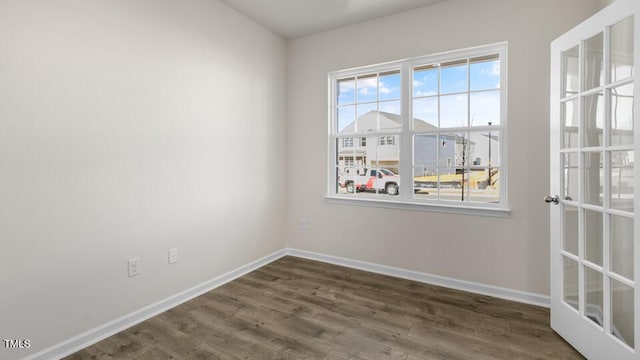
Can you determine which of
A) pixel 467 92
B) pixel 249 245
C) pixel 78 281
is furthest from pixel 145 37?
pixel 467 92

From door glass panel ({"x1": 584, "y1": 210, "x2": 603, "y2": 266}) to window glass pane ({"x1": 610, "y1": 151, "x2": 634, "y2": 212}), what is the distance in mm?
160

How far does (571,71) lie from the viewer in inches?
78.5

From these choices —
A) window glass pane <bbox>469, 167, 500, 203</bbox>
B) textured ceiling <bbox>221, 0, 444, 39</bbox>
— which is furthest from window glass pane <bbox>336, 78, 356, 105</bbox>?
window glass pane <bbox>469, 167, 500, 203</bbox>

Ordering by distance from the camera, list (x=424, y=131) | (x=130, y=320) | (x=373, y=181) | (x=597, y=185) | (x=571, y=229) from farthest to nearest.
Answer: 1. (x=373, y=181)
2. (x=424, y=131)
3. (x=130, y=320)
4. (x=571, y=229)
5. (x=597, y=185)

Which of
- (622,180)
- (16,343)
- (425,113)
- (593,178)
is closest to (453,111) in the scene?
(425,113)

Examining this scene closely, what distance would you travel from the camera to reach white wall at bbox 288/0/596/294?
2.50 metres

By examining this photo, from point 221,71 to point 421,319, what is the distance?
9.09 ft

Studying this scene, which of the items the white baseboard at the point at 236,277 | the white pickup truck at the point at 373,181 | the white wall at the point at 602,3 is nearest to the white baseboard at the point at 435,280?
the white baseboard at the point at 236,277

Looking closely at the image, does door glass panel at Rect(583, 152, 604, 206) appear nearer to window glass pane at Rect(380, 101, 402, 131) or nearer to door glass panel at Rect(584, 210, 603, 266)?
door glass panel at Rect(584, 210, 603, 266)

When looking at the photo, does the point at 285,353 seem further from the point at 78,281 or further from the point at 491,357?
the point at 78,281

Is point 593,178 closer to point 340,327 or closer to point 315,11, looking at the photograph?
point 340,327

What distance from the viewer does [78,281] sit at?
1.94 metres

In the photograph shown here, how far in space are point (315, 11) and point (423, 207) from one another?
223cm

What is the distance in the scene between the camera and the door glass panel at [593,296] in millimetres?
1771
